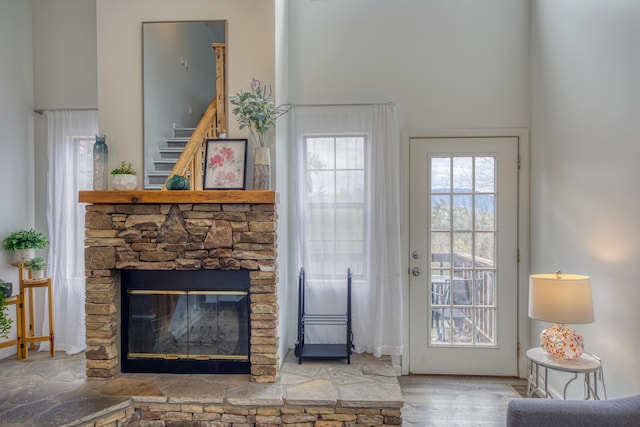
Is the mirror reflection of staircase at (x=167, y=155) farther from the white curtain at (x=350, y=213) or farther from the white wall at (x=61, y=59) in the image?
the white wall at (x=61, y=59)

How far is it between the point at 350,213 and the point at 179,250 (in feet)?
4.62

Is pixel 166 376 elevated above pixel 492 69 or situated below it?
below

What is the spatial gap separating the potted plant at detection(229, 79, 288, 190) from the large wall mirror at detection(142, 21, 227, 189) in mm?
328

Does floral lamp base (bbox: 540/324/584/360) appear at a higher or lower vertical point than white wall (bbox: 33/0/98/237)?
lower

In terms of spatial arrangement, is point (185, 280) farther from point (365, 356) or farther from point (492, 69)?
point (492, 69)

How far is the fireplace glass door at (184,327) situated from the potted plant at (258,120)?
94cm

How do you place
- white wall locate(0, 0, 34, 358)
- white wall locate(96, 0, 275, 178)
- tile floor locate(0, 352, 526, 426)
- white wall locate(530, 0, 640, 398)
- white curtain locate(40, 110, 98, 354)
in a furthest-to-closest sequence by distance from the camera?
1. white curtain locate(40, 110, 98, 354)
2. white wall locate(0, 0, 34, 358)
3. white wall locate(96, 0, 275, 178)
4. tile floor locate(0, 352, 526, 426)
5. white wall locate(530, 0, 640, 398)

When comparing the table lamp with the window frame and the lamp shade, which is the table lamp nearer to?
the lamp shade

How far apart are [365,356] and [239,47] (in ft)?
8.56

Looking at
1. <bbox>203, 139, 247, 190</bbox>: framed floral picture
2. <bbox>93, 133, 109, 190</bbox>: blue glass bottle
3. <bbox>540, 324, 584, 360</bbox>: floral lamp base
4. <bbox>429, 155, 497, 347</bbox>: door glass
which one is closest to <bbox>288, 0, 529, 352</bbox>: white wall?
<bbox>429, 155, 497, 347</bbox>: door glass

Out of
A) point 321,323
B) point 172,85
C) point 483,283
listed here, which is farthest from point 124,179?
point 483,283

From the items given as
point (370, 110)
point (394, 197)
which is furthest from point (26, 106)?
point (394, 197)

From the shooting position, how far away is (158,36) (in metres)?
2.87

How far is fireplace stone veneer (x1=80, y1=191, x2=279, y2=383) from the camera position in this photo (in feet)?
8.82
